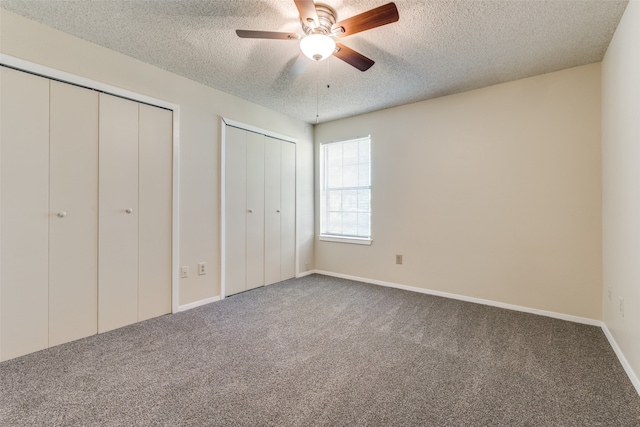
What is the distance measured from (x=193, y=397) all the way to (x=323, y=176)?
343 cm

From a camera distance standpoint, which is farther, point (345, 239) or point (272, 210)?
point (345, 239)

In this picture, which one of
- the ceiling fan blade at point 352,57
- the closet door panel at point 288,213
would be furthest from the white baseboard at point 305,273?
the ceiling fan blade at point 352,57

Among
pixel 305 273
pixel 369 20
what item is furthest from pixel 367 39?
pixel 305 273

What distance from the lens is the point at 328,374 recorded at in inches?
71.8

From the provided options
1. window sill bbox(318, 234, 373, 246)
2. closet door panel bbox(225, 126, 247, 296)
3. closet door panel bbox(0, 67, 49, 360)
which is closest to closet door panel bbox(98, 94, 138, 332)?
closet door panel bbox(0, 67, 49, 360)

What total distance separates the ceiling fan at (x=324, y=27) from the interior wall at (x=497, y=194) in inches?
74.4

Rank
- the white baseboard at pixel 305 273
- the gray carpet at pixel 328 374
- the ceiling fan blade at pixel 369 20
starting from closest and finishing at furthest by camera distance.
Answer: the gray carpet at pixel 328 374, the ceiling fan blade at pixel 369 20, the white baseboard at pixel 305 273

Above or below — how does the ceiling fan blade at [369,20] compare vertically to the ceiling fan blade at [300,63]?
below

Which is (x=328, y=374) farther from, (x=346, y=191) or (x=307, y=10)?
(x=346, y=191)

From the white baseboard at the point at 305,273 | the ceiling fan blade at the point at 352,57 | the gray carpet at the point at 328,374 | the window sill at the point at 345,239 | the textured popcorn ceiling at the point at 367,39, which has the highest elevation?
the textured popcorn ceiling at the point at 367,39

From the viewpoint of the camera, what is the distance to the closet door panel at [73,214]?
7.07 feet

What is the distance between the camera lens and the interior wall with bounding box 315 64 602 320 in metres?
2.62

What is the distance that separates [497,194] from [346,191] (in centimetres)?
196

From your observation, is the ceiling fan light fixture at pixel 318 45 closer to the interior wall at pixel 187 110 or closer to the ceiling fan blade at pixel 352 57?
the ceiling fan blade at pixel 352 57
